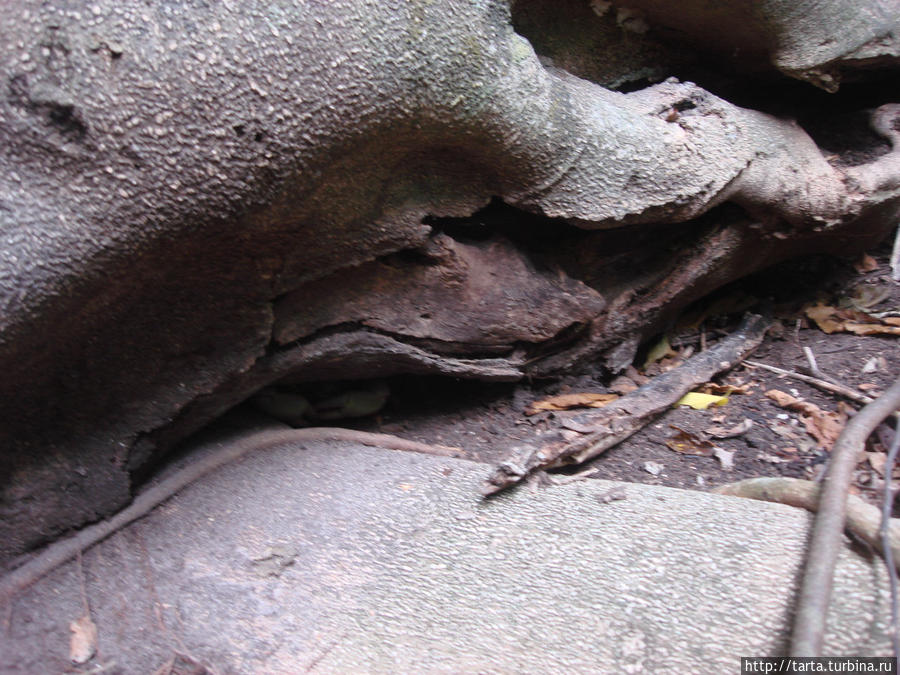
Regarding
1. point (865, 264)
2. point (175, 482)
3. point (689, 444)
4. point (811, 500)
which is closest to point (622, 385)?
point (689, 444)

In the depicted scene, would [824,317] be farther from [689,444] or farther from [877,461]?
[877,461]

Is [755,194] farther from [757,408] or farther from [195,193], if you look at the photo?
[195,193]

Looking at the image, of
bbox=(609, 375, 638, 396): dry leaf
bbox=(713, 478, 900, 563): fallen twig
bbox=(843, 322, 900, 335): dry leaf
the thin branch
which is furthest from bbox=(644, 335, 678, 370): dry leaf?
the thin branch

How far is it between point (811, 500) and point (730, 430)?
546mm

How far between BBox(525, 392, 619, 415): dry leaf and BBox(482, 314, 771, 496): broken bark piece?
0.35 ft

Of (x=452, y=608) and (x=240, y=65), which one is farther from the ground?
(x=240, y=65)

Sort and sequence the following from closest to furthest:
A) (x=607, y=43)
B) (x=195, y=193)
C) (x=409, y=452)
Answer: (x=195, y=193) < (x=409, y=452) < (x=607, y=43)

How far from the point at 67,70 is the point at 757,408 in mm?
1771

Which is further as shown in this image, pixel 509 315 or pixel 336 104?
pixel 509 315

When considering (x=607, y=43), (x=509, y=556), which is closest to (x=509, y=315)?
(x=509, y=556)

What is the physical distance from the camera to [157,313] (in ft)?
4.09

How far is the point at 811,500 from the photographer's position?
1167mm

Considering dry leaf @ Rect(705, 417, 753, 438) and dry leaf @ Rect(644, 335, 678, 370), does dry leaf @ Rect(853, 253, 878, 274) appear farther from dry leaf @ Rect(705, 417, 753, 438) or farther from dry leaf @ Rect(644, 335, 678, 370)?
dry leaf @ Rect(705, 417, 753, 438)

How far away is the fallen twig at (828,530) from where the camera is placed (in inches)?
35.1
